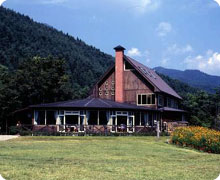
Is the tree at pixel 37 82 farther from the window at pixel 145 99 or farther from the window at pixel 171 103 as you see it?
the window at pixel 171 103

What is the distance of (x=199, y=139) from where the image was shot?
60.1 feet

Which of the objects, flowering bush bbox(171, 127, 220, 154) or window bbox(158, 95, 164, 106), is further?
window bbox(158, 95, 164, 106)

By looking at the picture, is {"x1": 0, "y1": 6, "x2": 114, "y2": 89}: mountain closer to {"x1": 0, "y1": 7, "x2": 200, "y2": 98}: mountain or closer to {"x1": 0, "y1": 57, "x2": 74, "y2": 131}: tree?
{"x1": 0, "y1": 7, "x2": 200, "y2": 98}: mountain

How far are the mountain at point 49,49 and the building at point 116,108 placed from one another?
27.5 metres

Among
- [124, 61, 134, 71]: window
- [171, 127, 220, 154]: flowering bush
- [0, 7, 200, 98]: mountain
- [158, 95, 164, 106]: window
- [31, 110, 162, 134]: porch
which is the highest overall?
[0, 7, 200, 98]: mountain

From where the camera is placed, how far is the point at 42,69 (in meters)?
41.8

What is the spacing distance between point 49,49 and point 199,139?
181 ft

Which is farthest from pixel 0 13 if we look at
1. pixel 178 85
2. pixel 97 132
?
pixel 97 132

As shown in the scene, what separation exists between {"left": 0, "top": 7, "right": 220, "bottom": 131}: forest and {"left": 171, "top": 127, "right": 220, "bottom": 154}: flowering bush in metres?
19.6

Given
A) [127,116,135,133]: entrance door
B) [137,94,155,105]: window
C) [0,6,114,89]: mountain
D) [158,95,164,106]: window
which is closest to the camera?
[127,116,135,133]: entrance door

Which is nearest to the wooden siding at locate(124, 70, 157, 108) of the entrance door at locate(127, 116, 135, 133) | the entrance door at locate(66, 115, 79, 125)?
the entrance door at locate(127, 116, 135, 133)

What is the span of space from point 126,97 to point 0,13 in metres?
50.5

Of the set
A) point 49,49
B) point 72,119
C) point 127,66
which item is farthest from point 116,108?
point 49,49

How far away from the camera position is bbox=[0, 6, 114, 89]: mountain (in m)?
66.9
